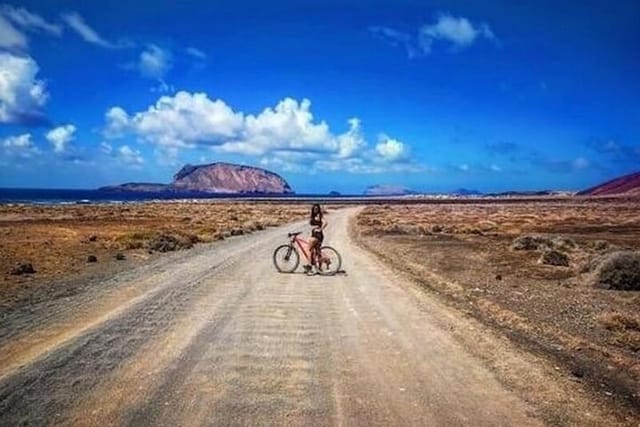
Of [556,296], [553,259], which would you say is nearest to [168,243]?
[553,259]

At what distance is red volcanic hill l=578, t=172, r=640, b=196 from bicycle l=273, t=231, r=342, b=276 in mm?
156130

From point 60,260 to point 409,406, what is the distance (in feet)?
69.1

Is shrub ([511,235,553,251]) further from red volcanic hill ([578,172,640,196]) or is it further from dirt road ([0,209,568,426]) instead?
red volcanic hill ([578,172,640,196])

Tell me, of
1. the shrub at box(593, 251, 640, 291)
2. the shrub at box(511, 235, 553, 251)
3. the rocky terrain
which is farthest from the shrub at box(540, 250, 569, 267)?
the shrub at box(593, 251, 640, 291)

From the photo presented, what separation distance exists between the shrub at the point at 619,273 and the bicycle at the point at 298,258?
838cm

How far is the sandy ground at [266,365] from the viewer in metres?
6.88

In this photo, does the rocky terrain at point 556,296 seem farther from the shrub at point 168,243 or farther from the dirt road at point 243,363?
the shrub at point 168,243

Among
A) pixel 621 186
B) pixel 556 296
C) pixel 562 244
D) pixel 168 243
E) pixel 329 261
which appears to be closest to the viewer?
pixel 556 296

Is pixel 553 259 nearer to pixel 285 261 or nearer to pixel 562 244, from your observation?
pixel 562 244

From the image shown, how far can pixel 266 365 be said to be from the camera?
28.8ft

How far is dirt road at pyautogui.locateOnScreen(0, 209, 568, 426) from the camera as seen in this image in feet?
22.5

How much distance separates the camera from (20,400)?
7113 mm

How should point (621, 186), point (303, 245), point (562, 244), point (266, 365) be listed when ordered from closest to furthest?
1. point (266, 365)
2. point (303, 245)
3. point (562, 244)
4. point (621, 186)

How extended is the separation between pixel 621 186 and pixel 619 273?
178390 millimetres
